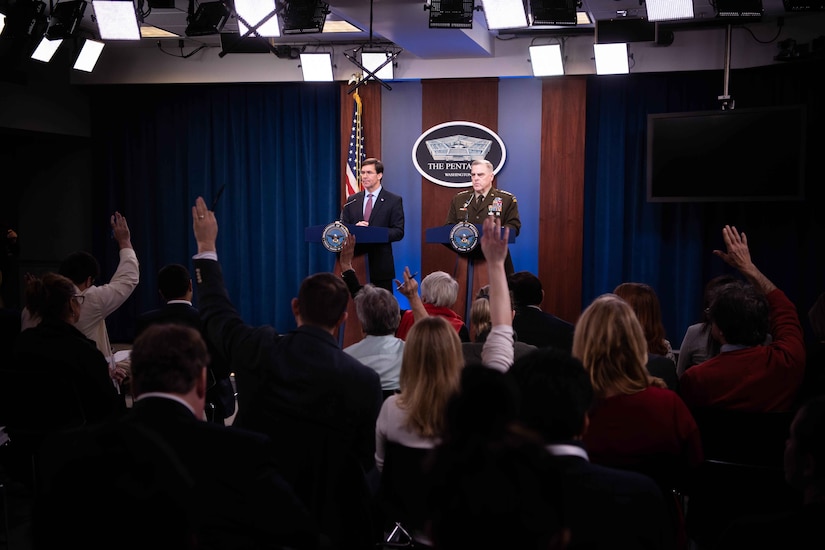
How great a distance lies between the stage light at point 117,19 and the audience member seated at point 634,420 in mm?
5050

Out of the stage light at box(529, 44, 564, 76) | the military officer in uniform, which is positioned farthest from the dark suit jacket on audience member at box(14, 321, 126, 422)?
the stage light at box(529, 44, 564, 76)

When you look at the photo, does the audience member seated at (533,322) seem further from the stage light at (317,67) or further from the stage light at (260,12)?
the stage light at (317,67)

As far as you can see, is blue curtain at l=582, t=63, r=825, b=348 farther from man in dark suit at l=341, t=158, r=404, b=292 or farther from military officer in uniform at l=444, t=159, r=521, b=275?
man in dark suit at l=341, t=158, r=404, b=292

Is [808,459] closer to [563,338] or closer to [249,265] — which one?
[563,338]

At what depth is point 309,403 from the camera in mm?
2400

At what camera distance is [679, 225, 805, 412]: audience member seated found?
2.82 metres

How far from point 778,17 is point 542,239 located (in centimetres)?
306

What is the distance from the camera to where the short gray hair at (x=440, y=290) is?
420cm

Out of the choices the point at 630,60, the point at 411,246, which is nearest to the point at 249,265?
the point at 411,246

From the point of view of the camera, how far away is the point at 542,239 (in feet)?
26.8

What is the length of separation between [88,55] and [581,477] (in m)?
7.37

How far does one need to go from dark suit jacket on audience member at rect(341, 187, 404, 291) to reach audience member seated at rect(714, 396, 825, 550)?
17.2ft

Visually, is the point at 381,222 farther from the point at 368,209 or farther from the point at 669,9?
the point at 669,9

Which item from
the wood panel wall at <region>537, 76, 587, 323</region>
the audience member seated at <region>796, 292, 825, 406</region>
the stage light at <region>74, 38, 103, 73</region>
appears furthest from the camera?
the wood panel wall at <region>537, 76, 587, 323</region>
